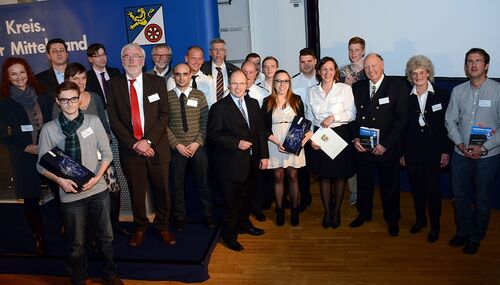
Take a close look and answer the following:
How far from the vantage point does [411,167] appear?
388 centimetres

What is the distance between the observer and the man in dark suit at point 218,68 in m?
4.51

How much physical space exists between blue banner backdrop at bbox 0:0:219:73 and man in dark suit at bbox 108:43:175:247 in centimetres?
161

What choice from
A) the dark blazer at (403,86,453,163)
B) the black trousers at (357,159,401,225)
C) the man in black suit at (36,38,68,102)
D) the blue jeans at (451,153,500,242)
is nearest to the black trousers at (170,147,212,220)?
the man in black suit at (36,38,68,102)

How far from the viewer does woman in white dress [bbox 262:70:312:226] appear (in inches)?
155

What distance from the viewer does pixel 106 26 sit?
526cm

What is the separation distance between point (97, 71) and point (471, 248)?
3928 millimetres

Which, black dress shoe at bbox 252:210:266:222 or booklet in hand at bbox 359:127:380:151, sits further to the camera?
black dress shoe at bbox 252:210:266:222

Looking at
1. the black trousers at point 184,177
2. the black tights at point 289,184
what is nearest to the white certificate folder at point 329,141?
the black tights at point 289,184

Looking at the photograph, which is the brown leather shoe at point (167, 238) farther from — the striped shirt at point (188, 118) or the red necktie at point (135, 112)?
the red necktie at point (135, 112)

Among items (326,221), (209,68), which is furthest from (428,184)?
(209,68)

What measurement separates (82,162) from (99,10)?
2894 mm

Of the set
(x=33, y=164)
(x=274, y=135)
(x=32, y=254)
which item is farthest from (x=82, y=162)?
(x=274, y=135)

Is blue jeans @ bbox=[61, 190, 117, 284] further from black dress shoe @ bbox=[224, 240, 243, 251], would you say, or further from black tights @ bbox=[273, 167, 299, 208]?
black tights @ bbox=[273, 167, 299, 208]

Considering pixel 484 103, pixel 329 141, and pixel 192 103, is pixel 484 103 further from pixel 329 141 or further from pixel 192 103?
pixel 192 103
